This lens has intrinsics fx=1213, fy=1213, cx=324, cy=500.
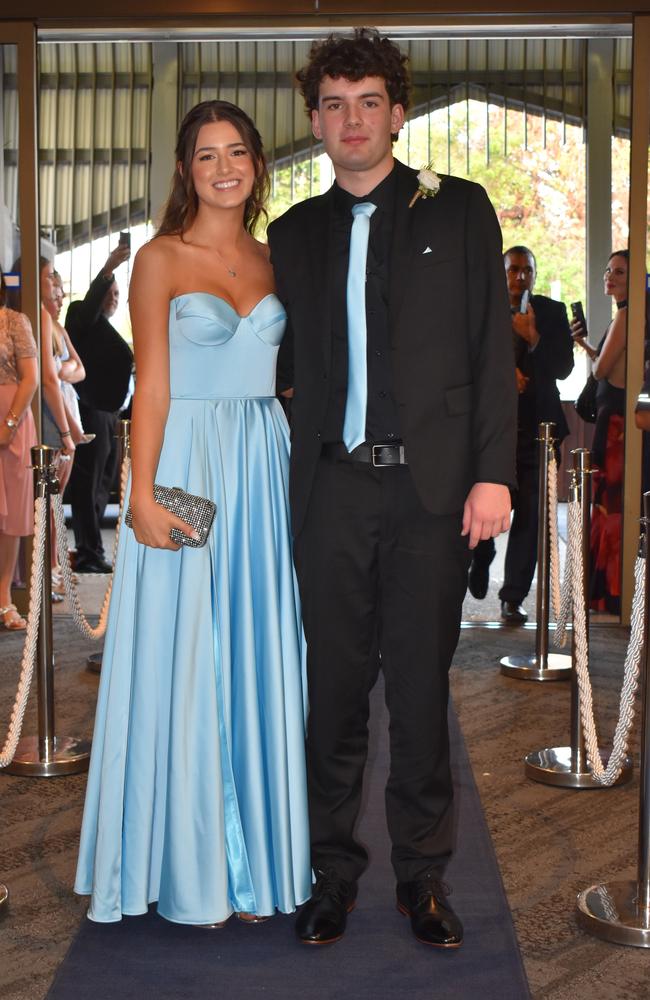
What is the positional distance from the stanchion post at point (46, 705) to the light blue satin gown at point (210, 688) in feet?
4.05

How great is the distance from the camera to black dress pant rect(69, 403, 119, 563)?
6.60 meters

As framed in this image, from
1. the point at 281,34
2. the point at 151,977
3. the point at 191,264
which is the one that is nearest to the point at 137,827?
the point at 151,977

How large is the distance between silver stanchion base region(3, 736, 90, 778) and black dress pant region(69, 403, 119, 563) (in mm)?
2662

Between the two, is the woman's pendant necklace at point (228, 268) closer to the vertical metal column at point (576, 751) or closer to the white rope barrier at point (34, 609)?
the white rope barrier at point (34, 609)

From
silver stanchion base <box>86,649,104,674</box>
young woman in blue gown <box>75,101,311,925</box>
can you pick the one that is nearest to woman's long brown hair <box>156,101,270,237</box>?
young woman in blue gown <box>75,101,311,925</box>

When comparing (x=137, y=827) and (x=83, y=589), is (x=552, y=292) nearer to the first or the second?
(x=83, y=589)

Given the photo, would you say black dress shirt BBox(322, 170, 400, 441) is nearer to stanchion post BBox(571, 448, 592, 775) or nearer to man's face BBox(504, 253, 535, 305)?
stanchion post BBox(571, 448, 592, 775)

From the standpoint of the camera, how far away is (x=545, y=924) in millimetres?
2883

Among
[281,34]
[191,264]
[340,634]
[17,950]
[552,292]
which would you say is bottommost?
[17,950]

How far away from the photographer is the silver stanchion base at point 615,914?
2789 mm

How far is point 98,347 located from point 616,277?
274cm

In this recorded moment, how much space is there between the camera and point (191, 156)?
2.79m

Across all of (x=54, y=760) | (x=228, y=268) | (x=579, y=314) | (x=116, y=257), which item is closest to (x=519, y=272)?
(x=579, y=314)

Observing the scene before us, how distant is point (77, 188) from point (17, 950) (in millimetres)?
4576
